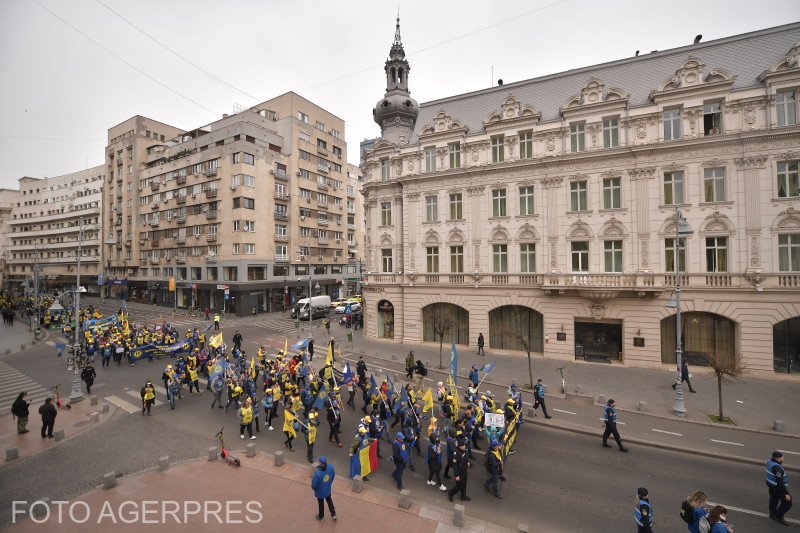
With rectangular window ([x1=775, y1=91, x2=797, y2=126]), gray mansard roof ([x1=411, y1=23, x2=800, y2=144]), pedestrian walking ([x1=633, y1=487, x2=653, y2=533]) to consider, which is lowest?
pedestrian walking ([x1=633, y1=487, x2=653, y2=533])

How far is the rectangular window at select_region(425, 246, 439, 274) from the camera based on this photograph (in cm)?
3077

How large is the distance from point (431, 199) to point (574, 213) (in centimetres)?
1155

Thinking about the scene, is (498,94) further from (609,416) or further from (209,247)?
(209,247)

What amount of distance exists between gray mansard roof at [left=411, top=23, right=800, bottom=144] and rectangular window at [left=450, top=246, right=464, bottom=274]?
395 inches

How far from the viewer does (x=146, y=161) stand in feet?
209

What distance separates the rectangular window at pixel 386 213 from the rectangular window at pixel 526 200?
38.3ft

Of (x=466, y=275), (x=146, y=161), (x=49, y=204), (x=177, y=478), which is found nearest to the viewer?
(x=177, y=478)

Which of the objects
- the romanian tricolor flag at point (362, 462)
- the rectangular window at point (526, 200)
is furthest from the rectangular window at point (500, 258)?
the romanian tricolor flag at point (362, 462)

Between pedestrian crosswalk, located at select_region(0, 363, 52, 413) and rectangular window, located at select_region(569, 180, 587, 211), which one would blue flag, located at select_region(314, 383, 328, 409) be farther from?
rectangular window, located at select_region(569, 180, 587, 211)

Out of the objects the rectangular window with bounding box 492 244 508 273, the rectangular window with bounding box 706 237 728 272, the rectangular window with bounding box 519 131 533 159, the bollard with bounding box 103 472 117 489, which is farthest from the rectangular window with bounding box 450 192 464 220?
the bollard with bounding box 103 472 117 489

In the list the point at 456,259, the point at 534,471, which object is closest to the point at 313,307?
the point at 456,259

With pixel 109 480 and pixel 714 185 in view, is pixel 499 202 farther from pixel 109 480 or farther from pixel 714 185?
pixel 109 480

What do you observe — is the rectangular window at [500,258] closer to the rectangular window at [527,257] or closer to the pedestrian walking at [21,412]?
the rectangular window at [527,257]

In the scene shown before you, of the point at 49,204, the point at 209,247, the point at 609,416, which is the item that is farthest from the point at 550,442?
the point at 49,204
